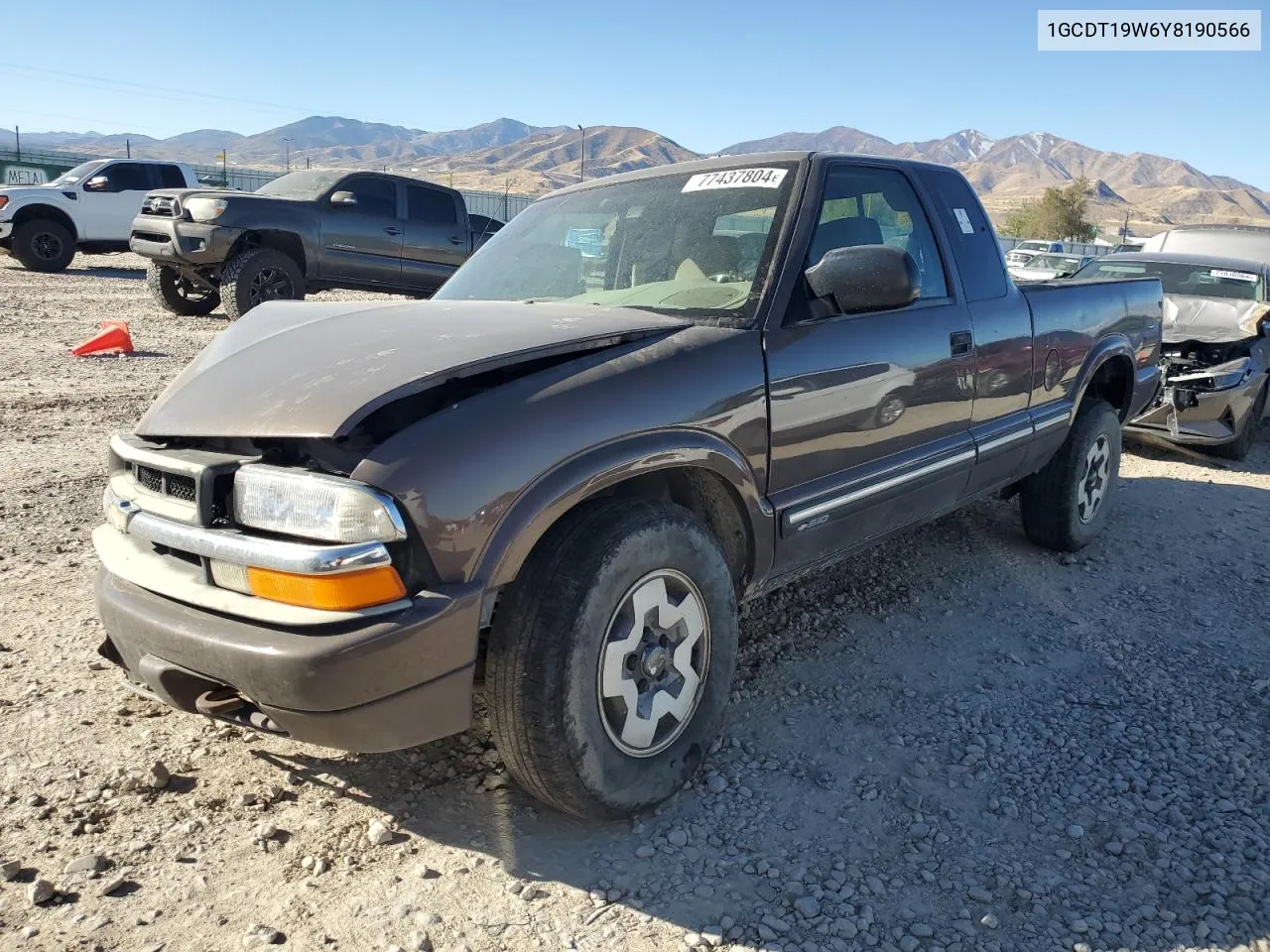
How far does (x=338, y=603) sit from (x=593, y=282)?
1.65 metres

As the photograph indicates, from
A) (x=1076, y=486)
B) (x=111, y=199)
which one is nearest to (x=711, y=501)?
(x=1076, y=486)

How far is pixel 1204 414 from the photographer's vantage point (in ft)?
22.7

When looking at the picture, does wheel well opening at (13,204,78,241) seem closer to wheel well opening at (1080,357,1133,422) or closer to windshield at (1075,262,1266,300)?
windshield at (1075,262,1266,300)

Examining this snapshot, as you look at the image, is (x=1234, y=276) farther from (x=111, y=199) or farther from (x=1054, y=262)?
(x=111, y=199)

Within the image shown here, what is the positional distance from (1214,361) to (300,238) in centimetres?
894

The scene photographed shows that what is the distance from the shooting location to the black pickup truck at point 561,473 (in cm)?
202

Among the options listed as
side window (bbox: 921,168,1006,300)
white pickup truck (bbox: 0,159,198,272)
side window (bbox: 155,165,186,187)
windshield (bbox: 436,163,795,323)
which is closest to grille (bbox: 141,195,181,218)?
white pickup truck (bbox: 0,159,198,272)

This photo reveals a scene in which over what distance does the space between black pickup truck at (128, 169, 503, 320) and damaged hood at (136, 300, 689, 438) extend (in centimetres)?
780

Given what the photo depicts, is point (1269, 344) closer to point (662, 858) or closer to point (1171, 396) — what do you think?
point (1171, 396)

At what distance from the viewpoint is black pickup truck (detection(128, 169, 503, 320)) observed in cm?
989

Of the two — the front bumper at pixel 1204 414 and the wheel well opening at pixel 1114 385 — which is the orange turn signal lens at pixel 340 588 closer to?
the wheel well opening at pixel 1114 385

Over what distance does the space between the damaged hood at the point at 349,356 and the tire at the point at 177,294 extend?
30.9 feet

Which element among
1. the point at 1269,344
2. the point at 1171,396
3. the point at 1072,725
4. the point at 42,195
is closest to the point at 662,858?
the point at 1072,725

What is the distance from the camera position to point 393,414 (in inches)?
86.4
